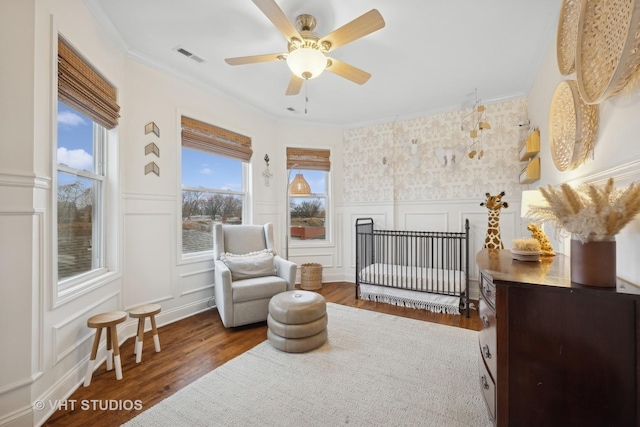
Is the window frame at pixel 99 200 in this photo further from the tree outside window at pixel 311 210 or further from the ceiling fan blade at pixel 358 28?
the tree outside window at pixel 311 210

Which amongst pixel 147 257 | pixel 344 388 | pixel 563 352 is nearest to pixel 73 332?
pixel 147 257

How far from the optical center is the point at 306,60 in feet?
6.01

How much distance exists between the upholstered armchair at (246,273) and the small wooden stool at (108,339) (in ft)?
2.85

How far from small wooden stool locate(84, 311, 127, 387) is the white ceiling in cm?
223

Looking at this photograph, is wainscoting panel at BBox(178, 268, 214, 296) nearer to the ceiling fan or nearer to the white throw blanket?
the white throw blanket

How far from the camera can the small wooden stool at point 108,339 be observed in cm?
178

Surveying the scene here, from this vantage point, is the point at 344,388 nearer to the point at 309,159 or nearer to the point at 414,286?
the point at 414,286

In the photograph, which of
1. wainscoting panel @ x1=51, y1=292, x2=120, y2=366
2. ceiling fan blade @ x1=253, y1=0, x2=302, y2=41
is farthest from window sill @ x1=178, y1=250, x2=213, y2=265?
ceiling fan blade @ x1=253, y1=0, x2=302, y2=41

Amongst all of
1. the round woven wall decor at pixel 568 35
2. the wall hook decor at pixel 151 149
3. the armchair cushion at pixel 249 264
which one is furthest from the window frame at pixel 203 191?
the round woven wall decor at pixel 568 35

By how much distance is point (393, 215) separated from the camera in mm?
4129

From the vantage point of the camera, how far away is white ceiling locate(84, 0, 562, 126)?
6.35ft

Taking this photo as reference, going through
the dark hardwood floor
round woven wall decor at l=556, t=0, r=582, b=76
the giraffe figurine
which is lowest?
the dark hardwood floor

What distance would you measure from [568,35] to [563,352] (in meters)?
1.78

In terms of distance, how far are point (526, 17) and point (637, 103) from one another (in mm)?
1397
